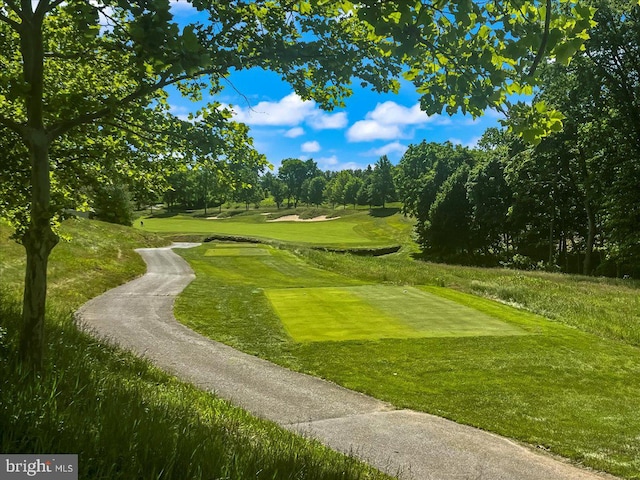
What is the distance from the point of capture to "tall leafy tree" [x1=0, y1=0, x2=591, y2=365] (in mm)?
4688

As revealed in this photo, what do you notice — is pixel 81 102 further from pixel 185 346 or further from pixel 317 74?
pixel 185 346

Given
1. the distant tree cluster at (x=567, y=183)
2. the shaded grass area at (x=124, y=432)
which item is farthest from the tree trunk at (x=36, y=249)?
the distant tree cluster at (x=567, y=183)

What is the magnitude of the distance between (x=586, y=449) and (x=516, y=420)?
1761mm

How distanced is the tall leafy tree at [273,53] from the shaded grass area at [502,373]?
872 cm

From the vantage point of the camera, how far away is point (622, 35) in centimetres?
3931

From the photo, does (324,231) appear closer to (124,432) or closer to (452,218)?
(452,218)

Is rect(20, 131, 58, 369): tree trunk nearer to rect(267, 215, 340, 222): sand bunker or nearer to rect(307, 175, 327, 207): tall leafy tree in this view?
rect(267, 215, 340, 222): sand bunker

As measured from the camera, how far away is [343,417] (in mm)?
11766

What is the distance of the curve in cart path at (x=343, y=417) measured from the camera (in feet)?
30.5

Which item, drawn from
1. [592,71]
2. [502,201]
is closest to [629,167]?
[592,71]

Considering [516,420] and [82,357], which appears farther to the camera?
[516,420]

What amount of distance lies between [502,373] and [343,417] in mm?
6524

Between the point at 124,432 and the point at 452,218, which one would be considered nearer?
the point at 124,432

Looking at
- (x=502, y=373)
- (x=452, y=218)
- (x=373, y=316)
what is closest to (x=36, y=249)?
(x=502, y=373)
